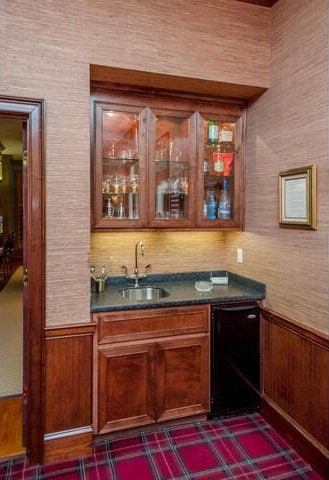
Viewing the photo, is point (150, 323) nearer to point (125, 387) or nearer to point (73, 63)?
point (125, 387)

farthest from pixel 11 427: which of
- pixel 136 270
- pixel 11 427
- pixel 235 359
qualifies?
pixel 235 359

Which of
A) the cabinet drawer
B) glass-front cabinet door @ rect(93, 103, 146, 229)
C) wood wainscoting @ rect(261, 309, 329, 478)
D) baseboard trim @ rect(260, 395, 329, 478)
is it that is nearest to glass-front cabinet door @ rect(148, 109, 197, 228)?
glass-front cabinet door @ rect(93, 103, 146, 229)

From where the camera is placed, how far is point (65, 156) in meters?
2.19

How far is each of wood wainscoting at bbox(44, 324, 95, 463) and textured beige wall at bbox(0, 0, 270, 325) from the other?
0.39ft

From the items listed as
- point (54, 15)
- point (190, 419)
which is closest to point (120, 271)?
point (190, 419)

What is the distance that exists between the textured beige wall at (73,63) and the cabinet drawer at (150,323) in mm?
179

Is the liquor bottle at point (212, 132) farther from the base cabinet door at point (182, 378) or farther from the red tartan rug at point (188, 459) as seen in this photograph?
the red tartan rug at point (188, 459)

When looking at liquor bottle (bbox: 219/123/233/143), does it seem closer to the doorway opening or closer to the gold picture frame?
the gold picture frame

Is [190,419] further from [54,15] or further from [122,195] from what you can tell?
[54,15]

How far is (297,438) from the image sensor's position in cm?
230

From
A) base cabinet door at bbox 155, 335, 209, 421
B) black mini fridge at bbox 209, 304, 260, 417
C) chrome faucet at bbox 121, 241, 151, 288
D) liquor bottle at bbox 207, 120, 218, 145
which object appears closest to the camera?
base cabinet door at bbox 155, 335, 209, 421

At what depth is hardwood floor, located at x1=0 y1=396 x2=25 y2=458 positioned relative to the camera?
229 cm

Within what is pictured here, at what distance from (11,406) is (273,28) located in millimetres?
3509

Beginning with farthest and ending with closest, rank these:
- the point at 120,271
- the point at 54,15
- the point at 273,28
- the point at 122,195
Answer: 1. the point at 120,271
2. the point at 122,195
3. the point at 273,28
4. the point at 54,15
